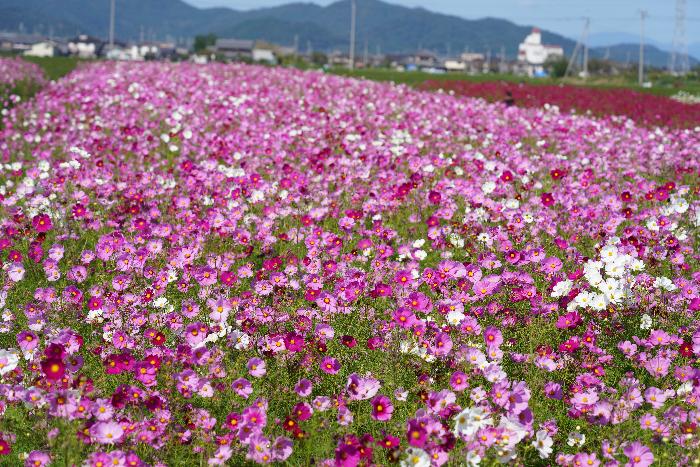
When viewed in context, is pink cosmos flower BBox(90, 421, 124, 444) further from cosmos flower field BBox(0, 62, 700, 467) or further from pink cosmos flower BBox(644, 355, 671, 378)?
pink cosmos flower BBox(644, 355, 671, 378)

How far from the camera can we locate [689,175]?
9617 mm

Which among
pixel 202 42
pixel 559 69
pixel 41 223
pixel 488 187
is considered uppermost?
pixel 202 42

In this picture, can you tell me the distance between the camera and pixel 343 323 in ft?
14.7

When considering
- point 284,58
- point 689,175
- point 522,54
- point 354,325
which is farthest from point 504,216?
point 522,54

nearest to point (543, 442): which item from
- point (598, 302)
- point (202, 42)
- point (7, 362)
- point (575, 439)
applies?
point (575, 439)

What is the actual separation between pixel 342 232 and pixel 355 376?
335cm

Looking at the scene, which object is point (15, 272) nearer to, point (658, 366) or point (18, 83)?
point (658, 366)

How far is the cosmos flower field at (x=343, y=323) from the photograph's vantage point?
2951 mm

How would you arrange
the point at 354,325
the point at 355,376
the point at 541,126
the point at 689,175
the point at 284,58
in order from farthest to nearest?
the point at 284,58, the point at 541,126, the point at 689,175, the point at 354,325, the point at 355,376

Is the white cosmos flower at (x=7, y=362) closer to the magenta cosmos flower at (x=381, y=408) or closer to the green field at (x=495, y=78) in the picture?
the magenta cosmos flower at (x=381, y=408)

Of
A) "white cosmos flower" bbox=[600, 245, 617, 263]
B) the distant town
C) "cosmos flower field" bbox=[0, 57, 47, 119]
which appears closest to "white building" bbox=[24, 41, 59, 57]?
the distant town

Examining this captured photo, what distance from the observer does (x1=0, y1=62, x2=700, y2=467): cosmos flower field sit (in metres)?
2.95

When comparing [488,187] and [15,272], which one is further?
[488,187]

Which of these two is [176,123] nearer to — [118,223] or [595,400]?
[118,223]
